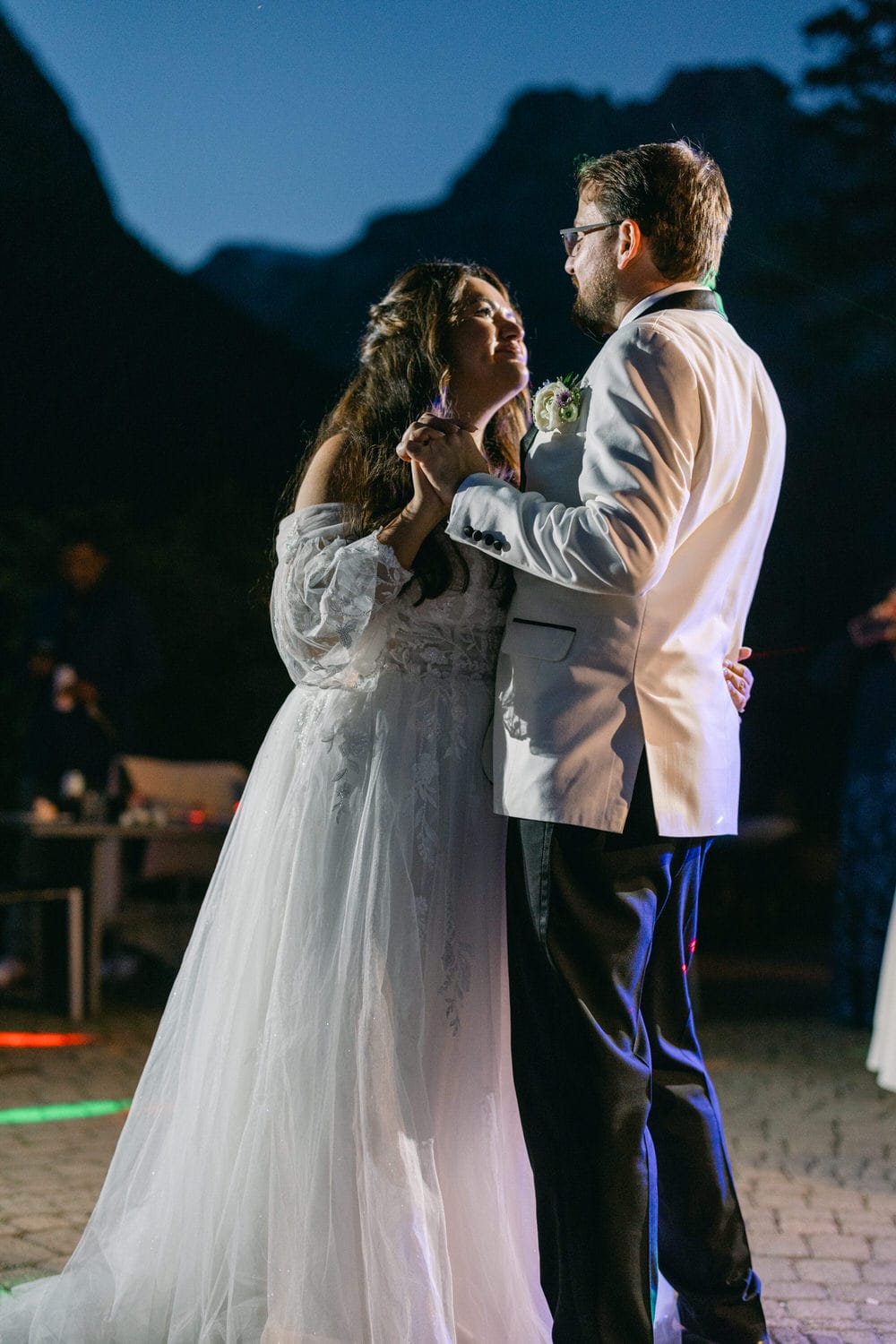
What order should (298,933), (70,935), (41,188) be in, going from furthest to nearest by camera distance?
1. (41,188)
2. (70,935)
3. (298,933)

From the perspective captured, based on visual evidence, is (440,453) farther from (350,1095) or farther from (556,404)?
(350,1095)

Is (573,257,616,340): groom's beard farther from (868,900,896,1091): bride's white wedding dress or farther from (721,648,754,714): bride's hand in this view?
(868,900,896,1091): bride's white wedding dress

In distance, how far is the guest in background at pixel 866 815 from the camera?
575cm

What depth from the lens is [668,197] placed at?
80.7 inches

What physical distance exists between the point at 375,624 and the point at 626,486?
0.62 meters

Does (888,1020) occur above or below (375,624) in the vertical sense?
below

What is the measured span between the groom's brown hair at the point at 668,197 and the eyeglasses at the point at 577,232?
0.01 m

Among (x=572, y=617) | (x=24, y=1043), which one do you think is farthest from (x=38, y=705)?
(x=572, y=617)

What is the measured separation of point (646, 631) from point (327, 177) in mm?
10983

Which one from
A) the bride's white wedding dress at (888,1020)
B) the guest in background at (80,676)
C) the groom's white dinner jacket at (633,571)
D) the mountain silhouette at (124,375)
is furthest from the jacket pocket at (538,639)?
the mountain silhouette at (124,375)

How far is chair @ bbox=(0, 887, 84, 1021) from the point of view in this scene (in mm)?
5715

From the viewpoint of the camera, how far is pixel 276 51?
349 inches

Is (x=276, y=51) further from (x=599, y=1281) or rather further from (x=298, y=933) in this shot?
(x=599, y=1281)

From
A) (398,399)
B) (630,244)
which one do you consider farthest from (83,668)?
(630,244)
